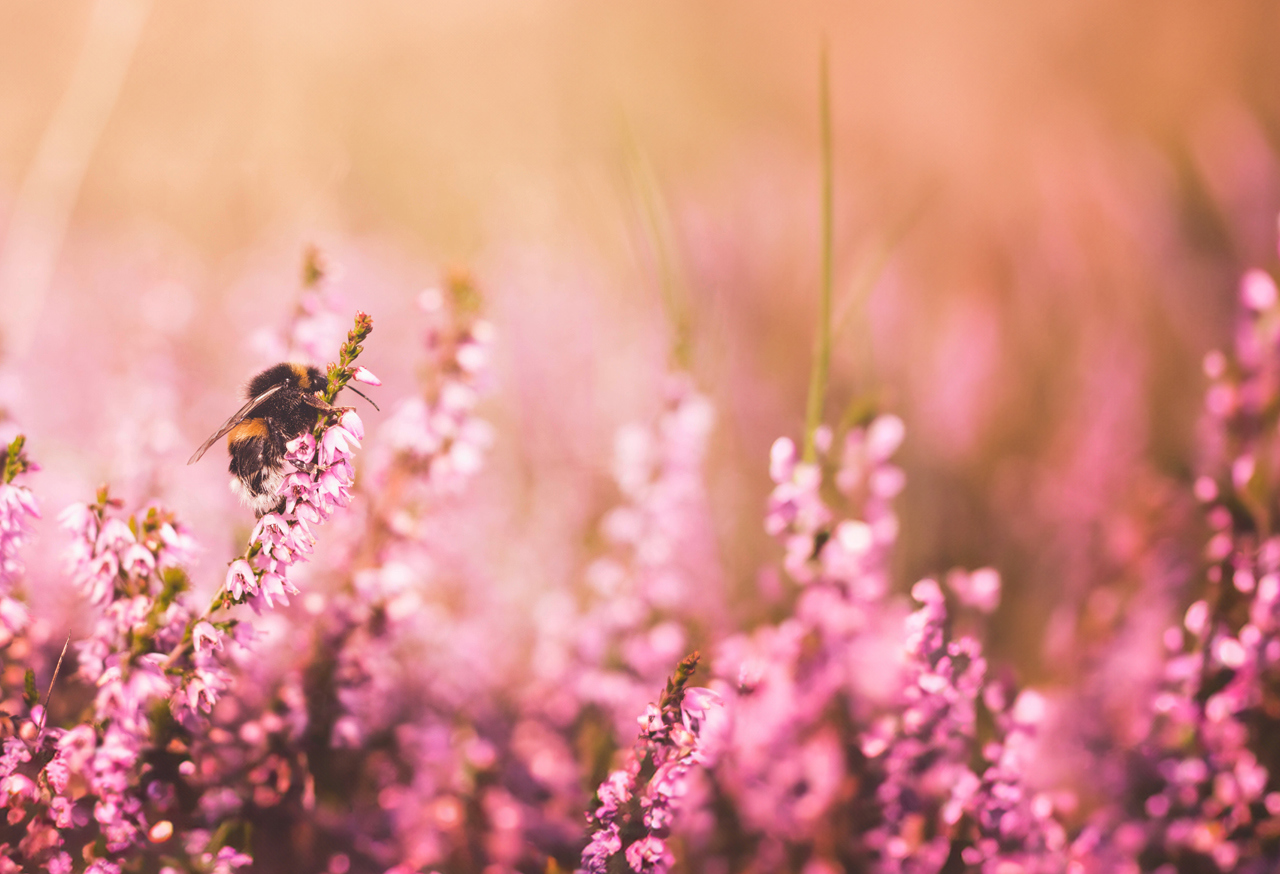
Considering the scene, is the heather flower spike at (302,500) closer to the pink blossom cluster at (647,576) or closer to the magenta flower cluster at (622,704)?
the magenta flower cluster at (622,704)

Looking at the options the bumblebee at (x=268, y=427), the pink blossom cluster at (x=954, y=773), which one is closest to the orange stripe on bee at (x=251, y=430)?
the bumblebee at (x=268, y=427)

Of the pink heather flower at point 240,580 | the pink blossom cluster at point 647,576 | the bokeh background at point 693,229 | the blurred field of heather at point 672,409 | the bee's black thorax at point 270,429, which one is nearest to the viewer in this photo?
the pink heather flower at point 240,580

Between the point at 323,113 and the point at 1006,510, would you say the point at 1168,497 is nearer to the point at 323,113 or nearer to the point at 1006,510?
the point at 1006,510

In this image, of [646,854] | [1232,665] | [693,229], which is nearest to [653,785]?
[646,854]

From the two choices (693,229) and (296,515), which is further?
(693,229)

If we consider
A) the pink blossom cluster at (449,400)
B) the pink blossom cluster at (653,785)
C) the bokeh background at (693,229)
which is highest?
the bokeh background at (693,229)

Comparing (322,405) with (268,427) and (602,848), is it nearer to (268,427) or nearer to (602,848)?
(268,427)

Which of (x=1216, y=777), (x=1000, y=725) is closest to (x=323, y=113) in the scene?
(x=1000, y=725)
